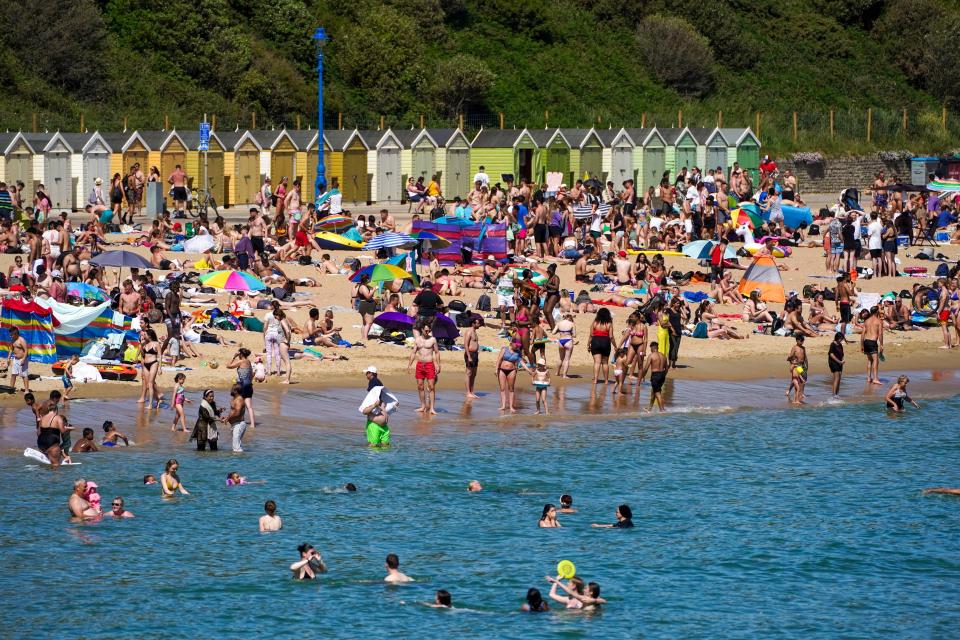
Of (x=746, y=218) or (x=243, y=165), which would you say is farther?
(x=243, y=165)

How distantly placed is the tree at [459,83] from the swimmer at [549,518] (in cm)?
4496

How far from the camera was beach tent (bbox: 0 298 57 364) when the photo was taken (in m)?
24.5

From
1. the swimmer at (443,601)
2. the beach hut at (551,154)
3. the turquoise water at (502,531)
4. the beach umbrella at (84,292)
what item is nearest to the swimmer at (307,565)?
the turquoise water at (502,531)

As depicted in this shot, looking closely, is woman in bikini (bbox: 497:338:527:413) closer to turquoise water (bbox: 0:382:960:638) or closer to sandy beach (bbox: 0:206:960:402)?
turquoise water (bbox: 0:382:960:638)

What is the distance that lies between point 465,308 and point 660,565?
11981 millimetres

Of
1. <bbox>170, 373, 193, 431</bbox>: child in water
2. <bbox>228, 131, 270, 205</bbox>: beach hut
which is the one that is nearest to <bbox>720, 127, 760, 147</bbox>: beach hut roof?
<bbox>228, 131, 270, 205</bbox>: beach hut

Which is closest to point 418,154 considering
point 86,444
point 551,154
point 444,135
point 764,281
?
point 444,135

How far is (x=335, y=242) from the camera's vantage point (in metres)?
36.2

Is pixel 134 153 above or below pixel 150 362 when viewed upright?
above

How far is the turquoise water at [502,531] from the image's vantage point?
57.3ft

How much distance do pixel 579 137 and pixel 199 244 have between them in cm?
2046

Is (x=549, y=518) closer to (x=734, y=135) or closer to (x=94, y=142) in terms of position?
(x=94, y=142)

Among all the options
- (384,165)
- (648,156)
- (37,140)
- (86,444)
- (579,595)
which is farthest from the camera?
(648,156)

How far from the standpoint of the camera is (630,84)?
72.8 metres
